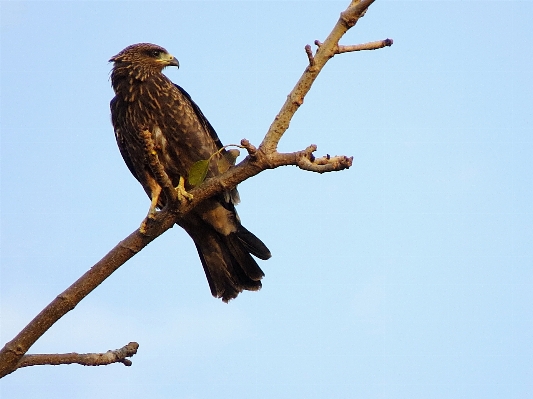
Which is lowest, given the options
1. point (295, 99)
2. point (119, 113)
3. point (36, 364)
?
point (36, 364)

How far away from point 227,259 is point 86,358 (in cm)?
207

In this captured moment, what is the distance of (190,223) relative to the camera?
19.1ft

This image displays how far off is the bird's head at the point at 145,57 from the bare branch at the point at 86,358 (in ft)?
9.18

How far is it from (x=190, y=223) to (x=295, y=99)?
230 cm

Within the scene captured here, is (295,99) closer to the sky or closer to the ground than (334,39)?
closer to the ground

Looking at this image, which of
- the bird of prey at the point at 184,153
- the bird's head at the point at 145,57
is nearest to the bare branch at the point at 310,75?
the bird of prey at the point at 184,153

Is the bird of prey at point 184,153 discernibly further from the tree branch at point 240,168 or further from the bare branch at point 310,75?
the bare branch at point 310,75

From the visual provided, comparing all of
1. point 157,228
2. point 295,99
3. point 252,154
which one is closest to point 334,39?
point 295,99

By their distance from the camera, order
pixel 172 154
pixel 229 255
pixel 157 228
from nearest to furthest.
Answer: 1. pixel 157 228
2. pixel 172 154
3. pixel 229 255

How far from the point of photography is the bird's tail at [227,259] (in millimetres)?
5691

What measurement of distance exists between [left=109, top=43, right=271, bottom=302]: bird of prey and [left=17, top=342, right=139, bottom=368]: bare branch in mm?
1498

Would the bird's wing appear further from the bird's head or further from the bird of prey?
the bird's head

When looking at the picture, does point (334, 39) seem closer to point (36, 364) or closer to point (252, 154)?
point (252, 154)

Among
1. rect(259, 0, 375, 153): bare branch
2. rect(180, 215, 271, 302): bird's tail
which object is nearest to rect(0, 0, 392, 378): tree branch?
rect(259, 0, 375, 153): bare branch
